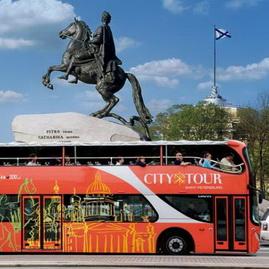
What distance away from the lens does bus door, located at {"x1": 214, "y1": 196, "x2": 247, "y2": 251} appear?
20.3m

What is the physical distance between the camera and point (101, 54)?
100 feet

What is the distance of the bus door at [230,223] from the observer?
800 inches

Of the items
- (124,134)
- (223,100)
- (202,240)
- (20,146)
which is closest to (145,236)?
(202,240)

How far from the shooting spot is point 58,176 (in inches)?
827

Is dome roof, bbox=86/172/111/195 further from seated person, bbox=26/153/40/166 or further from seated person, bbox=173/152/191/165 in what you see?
seated person, bbox=173/152/191/165

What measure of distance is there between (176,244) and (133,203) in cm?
185

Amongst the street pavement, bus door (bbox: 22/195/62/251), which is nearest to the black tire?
the street pavement

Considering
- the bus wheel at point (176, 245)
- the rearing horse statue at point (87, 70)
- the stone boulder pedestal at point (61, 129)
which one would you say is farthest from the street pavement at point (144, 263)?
the rearing horse statue at point (87, 70)

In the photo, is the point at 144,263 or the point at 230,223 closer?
the point at 144,263

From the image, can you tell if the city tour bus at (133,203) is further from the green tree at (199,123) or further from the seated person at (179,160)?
the green tree at (199,123)

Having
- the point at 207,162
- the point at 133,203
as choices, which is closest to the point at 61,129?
the point at 133,203

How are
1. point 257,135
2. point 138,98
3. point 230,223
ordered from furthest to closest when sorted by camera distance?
point 257,135 → point 138,98 → point 230,223

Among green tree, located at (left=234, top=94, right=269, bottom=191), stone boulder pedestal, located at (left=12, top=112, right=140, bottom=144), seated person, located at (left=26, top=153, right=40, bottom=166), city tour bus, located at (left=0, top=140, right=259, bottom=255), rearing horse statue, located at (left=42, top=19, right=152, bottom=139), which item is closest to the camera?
city tour bus, located at (left=0, top=140, right=259, bottom=255)

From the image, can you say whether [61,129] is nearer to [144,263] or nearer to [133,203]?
[133,203]
